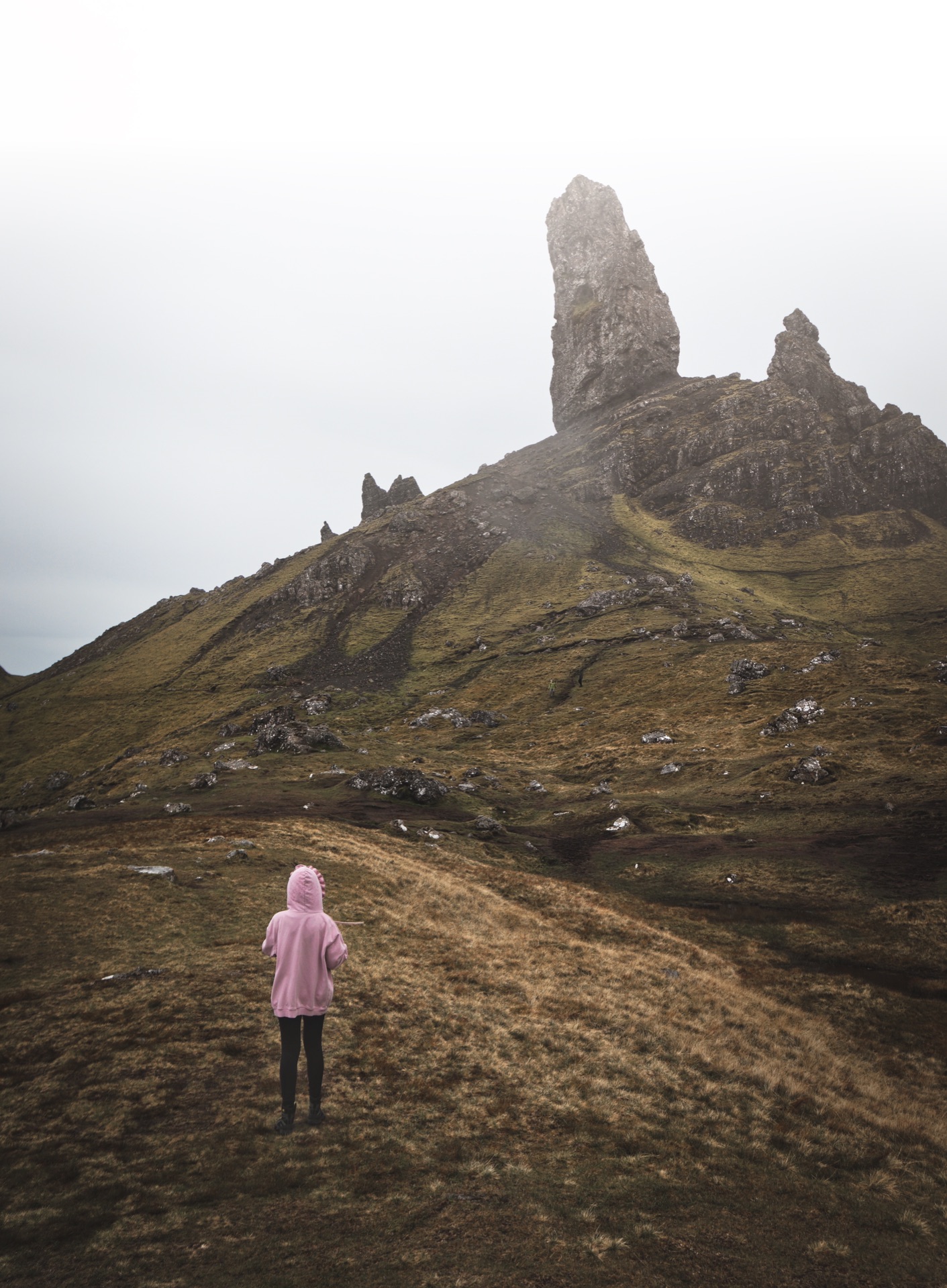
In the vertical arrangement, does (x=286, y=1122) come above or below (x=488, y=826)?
above

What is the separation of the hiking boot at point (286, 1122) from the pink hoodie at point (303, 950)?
2.18m

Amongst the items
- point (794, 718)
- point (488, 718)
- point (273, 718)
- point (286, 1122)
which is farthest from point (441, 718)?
point (286, 1122)

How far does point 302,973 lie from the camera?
39.6 feet

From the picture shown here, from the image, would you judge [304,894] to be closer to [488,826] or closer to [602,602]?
[488,826]

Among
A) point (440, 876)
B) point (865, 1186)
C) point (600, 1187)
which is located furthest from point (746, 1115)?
point (440, 876)

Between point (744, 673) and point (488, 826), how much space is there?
208 ft

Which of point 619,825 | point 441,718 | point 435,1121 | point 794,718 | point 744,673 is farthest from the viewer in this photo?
point 441,718

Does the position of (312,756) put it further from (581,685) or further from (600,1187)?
(600,1187)

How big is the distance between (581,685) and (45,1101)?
108820mm

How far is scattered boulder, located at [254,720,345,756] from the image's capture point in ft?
267

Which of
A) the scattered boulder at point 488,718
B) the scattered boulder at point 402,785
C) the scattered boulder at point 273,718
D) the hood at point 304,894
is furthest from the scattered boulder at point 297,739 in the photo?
the hood at point 304,894

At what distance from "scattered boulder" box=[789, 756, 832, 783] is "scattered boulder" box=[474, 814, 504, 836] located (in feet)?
95.1

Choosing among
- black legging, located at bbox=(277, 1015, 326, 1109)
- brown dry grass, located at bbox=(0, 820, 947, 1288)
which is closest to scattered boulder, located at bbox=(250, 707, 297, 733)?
brown dry grass, located at bbox=(0, 820, 947, 1288)

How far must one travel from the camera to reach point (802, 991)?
2839 centimetres
